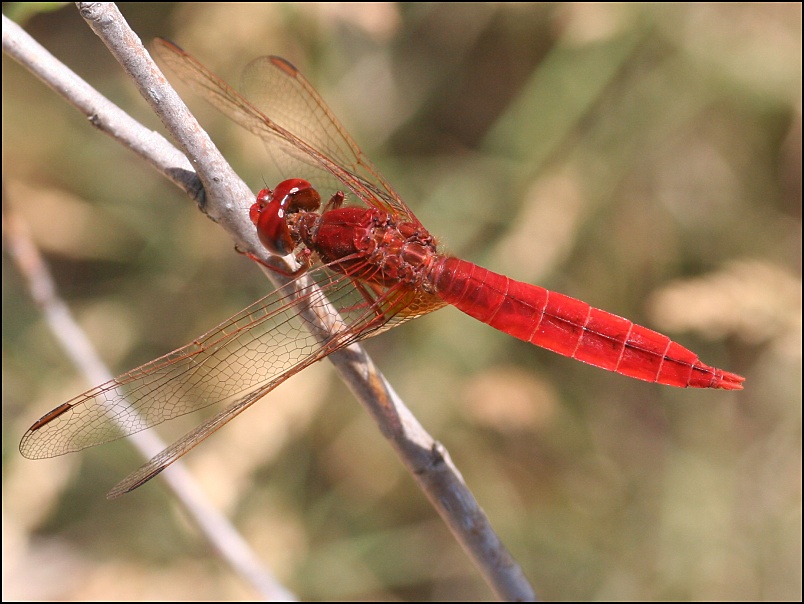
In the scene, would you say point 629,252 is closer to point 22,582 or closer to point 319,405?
point 319,405

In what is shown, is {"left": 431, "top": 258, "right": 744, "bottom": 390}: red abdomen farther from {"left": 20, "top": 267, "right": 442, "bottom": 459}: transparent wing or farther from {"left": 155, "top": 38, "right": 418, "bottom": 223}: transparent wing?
{"left": 155, "top": 38, "right": 418, "bottom": 223}: transparent wing

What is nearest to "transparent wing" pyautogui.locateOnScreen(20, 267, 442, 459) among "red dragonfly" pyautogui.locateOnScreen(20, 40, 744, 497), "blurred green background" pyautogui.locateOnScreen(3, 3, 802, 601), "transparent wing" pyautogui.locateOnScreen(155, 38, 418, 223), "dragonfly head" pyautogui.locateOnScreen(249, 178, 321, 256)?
"red dragonfly" pyautogui.locateOnScreen(20, 40, 744, 497)

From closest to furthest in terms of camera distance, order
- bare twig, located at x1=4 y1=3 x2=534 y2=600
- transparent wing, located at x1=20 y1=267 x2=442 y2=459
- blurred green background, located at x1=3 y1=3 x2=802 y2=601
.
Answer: bare twig, located at x1=4 y1=3 x2=534 y2=600 → transparent wing, located at x1=20 y1=267 x2=442 y2=459 → blurred green background, located at x1=3 y1=3 x2=802 y2=601

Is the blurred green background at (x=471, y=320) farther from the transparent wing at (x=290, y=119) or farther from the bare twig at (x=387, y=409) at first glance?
the bare twig at (x=387, y=409)

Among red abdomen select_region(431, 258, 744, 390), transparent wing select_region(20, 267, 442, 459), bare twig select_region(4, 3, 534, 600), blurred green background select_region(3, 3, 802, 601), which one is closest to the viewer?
bare twig select_region(4, 3, 534, 600)

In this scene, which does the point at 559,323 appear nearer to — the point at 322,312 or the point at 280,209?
the point at 322,312
